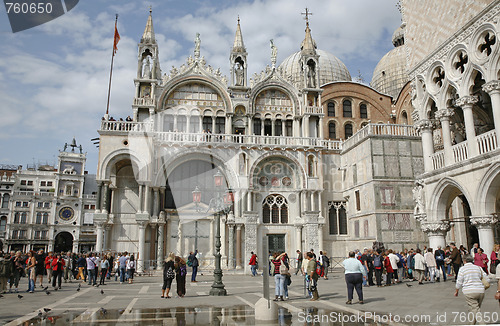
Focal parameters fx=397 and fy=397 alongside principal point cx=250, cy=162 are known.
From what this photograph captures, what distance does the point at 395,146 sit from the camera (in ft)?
85.4

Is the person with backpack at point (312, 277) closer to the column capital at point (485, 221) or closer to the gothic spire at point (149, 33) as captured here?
the column capital at point (485, 221)

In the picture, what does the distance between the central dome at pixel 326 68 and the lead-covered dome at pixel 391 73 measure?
3550 millimetres

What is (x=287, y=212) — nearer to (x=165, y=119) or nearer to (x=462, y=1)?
(x=165, y=119)

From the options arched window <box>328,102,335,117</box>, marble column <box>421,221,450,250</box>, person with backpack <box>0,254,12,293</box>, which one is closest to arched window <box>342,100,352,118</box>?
arched window <box>328,102,335,117</box>

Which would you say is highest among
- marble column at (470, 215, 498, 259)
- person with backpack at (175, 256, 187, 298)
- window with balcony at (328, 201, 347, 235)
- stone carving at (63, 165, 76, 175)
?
stone carving at (63, 165, 76, 175)

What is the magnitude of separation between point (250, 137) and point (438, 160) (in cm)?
1369

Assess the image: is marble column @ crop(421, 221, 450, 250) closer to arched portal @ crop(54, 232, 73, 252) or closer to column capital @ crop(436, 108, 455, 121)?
column capital @ crop(436, 108, 455, 121)

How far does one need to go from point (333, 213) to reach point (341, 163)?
3.89m

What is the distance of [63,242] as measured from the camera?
64.9 metres

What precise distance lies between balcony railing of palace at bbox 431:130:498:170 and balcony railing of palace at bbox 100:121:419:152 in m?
6.30

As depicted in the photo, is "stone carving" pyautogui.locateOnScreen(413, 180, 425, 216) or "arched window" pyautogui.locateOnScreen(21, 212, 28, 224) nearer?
"stone carving" pyautogui.locateOnScreen(413, 180, 425, 216)

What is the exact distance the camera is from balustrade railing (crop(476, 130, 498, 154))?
54.4 ft

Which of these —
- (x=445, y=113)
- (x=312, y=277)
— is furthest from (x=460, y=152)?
(x=312, y=277)

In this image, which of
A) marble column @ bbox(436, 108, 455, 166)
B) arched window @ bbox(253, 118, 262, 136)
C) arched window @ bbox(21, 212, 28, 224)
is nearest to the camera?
marble column @ bbox(436, 108, 455, 166)
